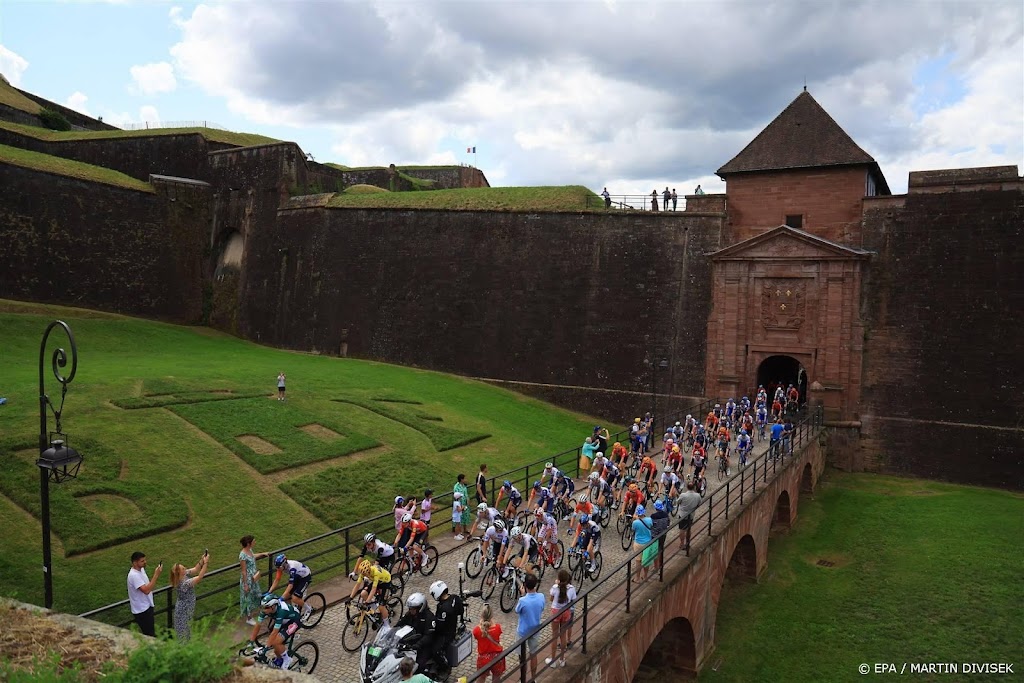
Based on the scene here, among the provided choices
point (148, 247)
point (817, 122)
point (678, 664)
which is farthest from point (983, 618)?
point (148, 247)

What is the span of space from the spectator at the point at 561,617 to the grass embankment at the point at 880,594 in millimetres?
5469

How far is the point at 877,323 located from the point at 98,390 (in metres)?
24.1

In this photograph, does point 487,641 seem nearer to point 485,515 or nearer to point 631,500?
point 485,515

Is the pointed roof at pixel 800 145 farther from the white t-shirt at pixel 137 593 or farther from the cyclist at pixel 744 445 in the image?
the white t-shirt at pixel 137 593

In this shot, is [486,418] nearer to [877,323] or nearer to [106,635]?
[877,323]

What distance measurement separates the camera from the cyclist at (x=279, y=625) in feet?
26.0

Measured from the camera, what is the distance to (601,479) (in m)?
14.1

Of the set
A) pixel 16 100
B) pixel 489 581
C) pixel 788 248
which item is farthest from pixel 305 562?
pixel 16 100

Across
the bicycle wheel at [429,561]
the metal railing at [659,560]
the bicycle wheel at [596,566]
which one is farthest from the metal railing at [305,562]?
the metal railing at [659,560]

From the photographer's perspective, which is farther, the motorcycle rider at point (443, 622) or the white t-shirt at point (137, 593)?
the white t-shirt at point (137, 593)

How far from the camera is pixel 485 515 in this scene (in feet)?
42.5

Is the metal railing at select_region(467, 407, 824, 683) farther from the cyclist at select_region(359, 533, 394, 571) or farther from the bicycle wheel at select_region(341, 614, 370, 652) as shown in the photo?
the cyclist at select_region(359, 533, 394, 571)

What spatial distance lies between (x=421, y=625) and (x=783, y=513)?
14633 millimetres

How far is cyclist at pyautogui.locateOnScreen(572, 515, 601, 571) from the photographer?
1094cm
